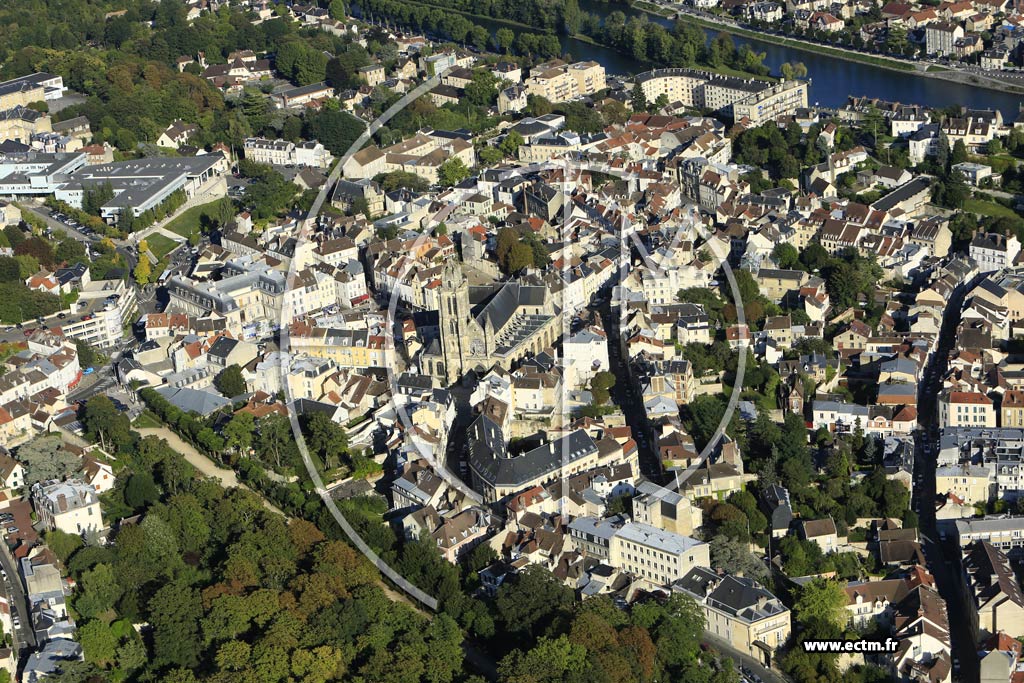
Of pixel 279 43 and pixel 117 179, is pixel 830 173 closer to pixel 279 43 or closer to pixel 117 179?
pixel 117 179

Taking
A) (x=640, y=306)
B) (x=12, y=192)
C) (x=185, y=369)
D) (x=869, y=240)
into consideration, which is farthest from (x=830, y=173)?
(x=12, y=192)

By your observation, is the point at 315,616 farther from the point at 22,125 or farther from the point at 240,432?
the point at 22,125

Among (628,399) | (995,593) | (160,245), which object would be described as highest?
(995,593)

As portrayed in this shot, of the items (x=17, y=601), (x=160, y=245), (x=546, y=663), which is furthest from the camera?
(x=160, y=245)

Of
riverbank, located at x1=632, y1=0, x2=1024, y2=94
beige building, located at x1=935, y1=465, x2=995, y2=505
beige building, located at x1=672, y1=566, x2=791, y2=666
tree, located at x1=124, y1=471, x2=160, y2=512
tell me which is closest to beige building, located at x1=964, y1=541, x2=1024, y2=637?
beige building, located at x1=935, y1=465, x2=995, y2=505

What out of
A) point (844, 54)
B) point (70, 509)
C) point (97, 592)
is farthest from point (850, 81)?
point (97, 592)

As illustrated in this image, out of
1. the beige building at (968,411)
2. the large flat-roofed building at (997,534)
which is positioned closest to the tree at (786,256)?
the beige building at (968,411)
